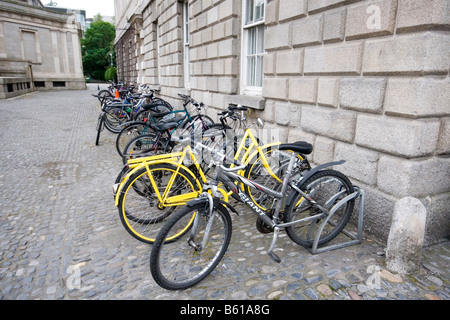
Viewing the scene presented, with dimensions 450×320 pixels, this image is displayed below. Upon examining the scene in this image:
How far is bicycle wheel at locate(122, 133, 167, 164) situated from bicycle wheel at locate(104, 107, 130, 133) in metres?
3.78

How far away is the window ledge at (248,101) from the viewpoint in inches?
209

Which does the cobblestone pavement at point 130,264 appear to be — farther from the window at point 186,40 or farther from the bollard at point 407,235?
the window at point 186,40

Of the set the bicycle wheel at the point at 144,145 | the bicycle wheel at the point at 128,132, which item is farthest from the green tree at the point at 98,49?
the bicycle wheel at the point at 144,145

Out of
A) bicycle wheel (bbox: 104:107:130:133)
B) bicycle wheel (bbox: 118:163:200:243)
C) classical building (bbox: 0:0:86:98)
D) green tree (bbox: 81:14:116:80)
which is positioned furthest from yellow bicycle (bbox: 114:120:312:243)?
green tree (bbox: 81:14:116:80)

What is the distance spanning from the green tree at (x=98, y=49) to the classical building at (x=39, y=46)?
103 feet

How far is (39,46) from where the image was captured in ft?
103

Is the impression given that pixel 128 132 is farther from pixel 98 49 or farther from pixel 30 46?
pixel 98 49

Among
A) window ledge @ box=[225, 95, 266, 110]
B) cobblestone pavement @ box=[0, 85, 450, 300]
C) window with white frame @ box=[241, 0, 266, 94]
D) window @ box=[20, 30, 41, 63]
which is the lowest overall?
cobblestone pavement @ box=[0, 85, 450, 300]

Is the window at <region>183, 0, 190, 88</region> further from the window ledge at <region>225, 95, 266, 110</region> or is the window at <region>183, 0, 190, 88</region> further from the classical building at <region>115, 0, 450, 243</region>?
the classical building at <region>115, 0, 450, 243</region>

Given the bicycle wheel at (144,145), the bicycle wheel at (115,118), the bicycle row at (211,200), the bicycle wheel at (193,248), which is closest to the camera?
the bicycle wheel at (193,248)

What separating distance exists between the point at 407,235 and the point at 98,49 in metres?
73.9

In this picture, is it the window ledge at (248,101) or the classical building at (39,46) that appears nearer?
the window ledge at (248,101)

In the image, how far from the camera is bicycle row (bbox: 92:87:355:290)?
268 cm

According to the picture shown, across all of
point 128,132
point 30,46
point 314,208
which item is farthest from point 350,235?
point 30,46
